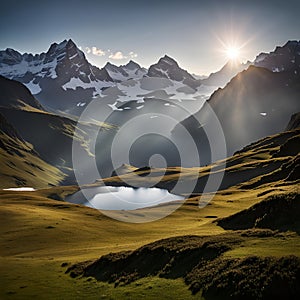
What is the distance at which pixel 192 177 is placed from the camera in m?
191

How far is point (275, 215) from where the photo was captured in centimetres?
3797

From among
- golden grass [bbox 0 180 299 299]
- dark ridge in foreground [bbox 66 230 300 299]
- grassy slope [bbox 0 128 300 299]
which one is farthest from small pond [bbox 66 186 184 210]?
dark ridge in foreground [bbox 66 230 300 299]

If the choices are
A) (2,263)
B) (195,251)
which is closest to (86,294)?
(195,251)

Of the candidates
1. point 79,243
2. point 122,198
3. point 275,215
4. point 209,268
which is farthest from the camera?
point 122,198

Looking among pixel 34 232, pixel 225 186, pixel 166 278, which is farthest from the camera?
pixel 225 186

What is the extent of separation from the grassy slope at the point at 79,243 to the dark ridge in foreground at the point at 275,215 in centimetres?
403

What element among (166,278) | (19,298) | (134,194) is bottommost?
(19,298)

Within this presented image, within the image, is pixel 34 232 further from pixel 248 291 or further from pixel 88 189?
pixel 88 189

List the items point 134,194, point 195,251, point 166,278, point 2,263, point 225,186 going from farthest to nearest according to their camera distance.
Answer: point 134,194 → point 225,186 → point 2,263 → point 195,251 → point 166,278

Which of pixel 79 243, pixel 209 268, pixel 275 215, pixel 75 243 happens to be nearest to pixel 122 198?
pixel 75 243

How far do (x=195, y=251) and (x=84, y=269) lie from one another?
13.2 metres

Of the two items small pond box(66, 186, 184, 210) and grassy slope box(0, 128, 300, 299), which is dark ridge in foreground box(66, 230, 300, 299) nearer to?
grassy slope box(0, 128, 300, 299)

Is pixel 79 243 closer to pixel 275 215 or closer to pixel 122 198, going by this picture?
pixel 275 215

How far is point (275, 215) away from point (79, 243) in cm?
3439
